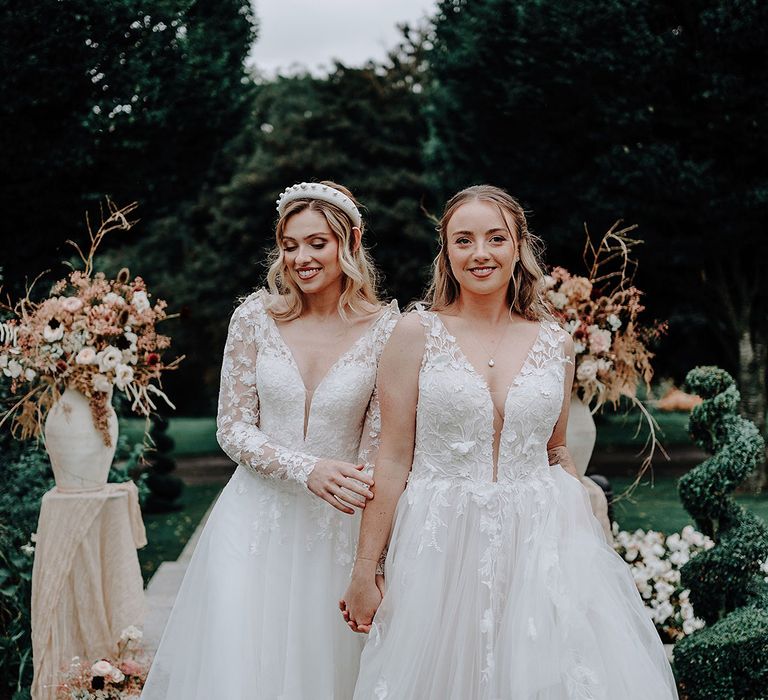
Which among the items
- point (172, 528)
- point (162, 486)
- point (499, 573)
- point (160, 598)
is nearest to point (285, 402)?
point (499, 573)

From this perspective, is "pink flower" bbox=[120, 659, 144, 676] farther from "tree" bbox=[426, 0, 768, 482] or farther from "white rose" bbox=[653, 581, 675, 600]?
"tree" bbox=[426, 0, 768, 482]

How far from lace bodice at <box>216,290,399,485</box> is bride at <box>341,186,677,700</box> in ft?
1.58

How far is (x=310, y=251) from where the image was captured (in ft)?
10.9

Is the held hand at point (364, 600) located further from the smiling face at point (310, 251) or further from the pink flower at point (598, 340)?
the pink flower at point (598, 340)

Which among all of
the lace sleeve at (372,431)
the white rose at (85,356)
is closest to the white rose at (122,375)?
the white rose at (85,356)

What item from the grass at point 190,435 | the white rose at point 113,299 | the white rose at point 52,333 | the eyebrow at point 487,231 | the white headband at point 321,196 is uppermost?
the white headband at point 321,196

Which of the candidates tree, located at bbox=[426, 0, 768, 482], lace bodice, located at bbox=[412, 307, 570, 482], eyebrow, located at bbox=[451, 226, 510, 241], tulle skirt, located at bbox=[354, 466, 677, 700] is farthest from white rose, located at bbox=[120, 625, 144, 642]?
tree, located at bbox=[426, 0, 768, 482]

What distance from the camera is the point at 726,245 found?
33.3ft

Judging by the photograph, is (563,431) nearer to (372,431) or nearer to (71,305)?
(372,431)

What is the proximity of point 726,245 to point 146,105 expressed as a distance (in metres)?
6.60

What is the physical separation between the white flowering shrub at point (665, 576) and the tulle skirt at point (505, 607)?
264cm

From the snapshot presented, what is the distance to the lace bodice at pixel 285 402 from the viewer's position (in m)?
3.25

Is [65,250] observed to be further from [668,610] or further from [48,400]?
[668,610]

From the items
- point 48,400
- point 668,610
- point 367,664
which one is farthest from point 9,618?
point 668,610
